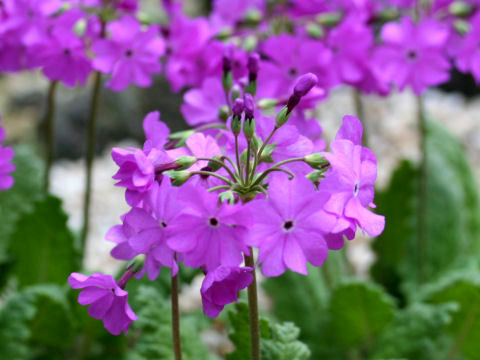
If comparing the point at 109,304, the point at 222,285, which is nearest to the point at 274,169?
the point at 222,285

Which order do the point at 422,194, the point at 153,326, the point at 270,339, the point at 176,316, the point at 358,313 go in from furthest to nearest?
1. the point at 422,194
2. the point at 358,313
3. the point at 153,326
4. the point at 270,339
5. the point at 176,316

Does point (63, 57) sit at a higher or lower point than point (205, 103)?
higher

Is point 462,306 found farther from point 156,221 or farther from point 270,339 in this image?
point 156,221

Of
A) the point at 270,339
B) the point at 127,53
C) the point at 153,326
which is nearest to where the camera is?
the point at 270,339

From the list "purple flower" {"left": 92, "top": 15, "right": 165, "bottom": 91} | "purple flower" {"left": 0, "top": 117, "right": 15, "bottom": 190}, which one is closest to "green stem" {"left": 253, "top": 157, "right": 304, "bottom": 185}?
"purple flower" {"left": 0, "top": 117, "right": 15, "bottom": 190}

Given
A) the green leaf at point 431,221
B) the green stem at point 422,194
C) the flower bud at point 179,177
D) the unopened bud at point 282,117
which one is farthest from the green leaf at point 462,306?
the flower bud at point 179,177

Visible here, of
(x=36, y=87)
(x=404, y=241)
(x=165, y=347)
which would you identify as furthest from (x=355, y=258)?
(x=36, y=87)

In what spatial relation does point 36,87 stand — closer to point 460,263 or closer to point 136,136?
point 136,136

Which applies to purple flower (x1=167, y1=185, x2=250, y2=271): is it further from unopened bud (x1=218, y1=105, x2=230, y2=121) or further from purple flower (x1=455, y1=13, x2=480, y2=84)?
purple flower (x1=455, y1=13, x2=480, y2=84)

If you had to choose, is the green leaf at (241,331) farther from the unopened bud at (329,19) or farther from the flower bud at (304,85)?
the unopened bud at (329,19)
